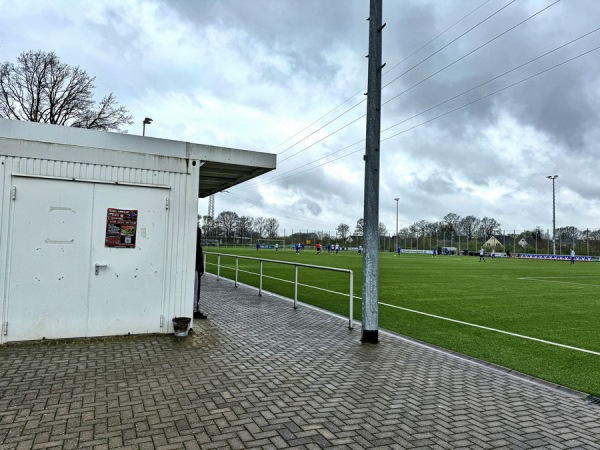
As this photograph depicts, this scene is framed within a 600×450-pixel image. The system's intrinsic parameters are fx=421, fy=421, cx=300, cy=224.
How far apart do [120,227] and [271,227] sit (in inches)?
3599

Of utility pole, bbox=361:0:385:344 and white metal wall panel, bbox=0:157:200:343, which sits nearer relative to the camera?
white metal wall panel, bbox=0:157:200:343

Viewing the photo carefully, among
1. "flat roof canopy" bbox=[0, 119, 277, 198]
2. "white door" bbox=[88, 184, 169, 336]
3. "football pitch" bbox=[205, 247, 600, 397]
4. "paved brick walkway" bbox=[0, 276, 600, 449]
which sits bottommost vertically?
"football pitch" bbox=[205, 247, 600, 397]

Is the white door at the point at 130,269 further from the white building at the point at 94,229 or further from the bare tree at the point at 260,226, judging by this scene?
the bare tree at the point at 260,226

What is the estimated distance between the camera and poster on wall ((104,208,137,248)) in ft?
21.4

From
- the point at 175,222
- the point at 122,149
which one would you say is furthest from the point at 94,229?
the point at 122,149

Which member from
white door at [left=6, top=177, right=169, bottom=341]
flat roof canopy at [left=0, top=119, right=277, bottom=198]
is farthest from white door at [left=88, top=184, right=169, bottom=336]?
flat roof canopy at [left=0, top=119, right=277, bottom=198]

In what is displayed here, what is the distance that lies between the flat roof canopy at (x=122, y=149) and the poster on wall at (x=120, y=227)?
0.77 m

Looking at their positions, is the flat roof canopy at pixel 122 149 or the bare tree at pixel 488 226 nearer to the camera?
the flat roof canopy at pixel 122 149

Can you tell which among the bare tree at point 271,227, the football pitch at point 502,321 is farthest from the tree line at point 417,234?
the football pitch at point 502,321

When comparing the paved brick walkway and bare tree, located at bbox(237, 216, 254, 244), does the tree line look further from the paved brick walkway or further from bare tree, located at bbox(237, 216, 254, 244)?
the paved brick walkway

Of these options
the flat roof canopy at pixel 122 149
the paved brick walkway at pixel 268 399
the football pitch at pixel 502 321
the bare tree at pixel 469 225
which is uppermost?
the bare tree at pixel 469 225

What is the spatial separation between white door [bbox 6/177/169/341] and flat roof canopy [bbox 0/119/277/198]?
16.5 inches

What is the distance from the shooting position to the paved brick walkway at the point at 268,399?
3352 millimetres

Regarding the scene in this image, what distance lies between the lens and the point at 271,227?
97.9 metres
